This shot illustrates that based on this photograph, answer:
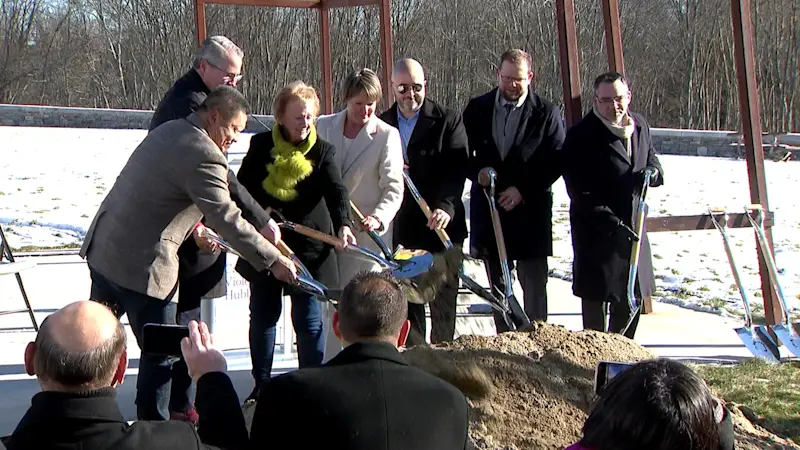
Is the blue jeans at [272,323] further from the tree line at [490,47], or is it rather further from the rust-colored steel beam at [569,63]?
the tree line at [490,47]

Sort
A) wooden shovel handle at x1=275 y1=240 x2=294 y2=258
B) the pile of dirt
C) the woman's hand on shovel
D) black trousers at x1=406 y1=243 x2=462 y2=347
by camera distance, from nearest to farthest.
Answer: the pile of dirt < wooden shovel handle at x1=275 y1=240 x2=294 y2=258 < the woman's hand on shovel < black trousers at x1=406 y1=243 x2=462 y2=347

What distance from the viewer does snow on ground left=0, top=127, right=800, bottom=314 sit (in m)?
8.34

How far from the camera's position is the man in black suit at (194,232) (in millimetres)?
4078

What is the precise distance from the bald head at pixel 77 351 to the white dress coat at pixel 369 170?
264cm

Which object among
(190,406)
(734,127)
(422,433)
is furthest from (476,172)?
(734,127)

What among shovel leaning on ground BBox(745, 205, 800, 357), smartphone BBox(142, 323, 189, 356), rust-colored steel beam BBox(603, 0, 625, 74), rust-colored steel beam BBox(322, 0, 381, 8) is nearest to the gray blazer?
smartphone BBox(142, 323, 189, 356)

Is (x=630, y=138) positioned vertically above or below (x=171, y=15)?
below

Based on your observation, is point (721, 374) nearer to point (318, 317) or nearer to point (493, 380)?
point (493, 380)

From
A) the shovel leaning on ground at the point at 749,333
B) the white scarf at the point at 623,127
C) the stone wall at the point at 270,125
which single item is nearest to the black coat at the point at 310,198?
the white scarf at the point at 623,127

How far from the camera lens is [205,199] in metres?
3.53

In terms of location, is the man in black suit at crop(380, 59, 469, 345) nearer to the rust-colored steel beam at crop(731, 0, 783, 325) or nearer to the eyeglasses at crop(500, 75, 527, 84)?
the eyeglasses at crop(500, 75, 527, 84)

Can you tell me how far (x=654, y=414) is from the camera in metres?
1.59

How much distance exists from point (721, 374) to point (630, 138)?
1.36 m

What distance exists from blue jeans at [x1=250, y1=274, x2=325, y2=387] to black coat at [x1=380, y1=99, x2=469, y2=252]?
918mm
